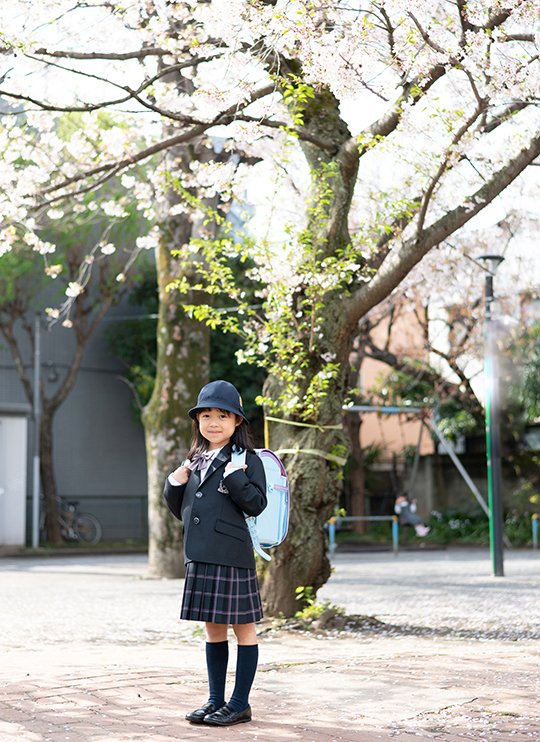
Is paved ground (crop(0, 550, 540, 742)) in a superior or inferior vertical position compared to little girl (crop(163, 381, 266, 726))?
inferior

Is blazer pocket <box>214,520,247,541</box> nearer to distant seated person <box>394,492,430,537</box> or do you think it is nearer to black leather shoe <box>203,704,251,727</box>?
black leather shoe <box>203,704,251,727</box>

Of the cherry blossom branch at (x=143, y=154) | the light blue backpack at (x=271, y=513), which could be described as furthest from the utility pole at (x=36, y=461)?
the light blue backpack at (x=271, y=513)

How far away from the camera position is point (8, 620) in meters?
8.34

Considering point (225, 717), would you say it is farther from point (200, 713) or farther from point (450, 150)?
point (450, 150)

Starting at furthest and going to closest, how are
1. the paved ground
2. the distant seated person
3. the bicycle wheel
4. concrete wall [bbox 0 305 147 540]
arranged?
concrete wall [bbox 0 305 147 540]
the bicycle wheel
the distant seated person
the paved ground

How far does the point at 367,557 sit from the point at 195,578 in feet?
47.0

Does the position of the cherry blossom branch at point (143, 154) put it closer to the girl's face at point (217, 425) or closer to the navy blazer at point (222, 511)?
the girl's face at point (217, 425)

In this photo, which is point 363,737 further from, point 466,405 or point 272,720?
point 466,405

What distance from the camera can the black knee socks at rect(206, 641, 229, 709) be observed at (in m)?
3.99

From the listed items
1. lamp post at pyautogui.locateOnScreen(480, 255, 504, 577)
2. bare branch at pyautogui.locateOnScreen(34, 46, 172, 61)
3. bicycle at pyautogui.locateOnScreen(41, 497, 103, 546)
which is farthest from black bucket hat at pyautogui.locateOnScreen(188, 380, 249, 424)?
bicycle at pyautogui.locateOnScreen(41, 497, 103, 546)

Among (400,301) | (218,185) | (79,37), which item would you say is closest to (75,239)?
(400,301)

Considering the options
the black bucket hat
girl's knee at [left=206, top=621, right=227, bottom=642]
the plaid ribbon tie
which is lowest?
girl's knee at [left=206, top=621, right=227, bottom=642]

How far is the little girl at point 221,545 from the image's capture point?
395cm

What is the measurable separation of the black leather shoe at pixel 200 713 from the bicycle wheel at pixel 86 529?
18.8m
